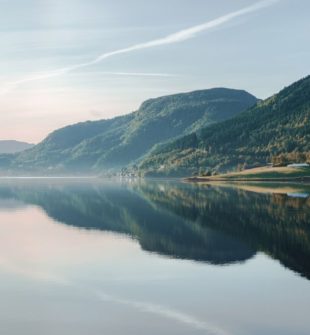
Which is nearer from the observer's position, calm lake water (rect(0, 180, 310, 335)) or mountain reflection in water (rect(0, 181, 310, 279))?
calm lake water (rect(0, 180, 310, 335))

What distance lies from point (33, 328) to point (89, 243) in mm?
40136

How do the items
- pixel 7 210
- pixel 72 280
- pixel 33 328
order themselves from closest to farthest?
1. pixel 33 328
2. pixel 72 280
3. pixel 7 210

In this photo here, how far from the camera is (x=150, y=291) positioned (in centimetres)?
4819

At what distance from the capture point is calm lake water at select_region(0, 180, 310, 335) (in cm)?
3900

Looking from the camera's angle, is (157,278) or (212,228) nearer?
(157,278)

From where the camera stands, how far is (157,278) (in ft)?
175

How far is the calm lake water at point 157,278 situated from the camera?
128 ft

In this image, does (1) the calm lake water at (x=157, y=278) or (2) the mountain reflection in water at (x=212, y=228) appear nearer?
(1) the calm lake water at (x=157, y=278)

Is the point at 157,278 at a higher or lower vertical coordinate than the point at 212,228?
lower

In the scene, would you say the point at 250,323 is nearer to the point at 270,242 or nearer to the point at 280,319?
the point at 280,319

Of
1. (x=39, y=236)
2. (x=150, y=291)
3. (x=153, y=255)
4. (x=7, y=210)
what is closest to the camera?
(x=150, y=291)

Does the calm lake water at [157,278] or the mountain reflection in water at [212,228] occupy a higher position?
the mountain reflection in water at [212,228]

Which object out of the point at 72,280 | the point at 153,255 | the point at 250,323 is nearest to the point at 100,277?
the point at 72,280

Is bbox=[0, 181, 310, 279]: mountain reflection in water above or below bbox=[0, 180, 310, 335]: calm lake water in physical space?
above
